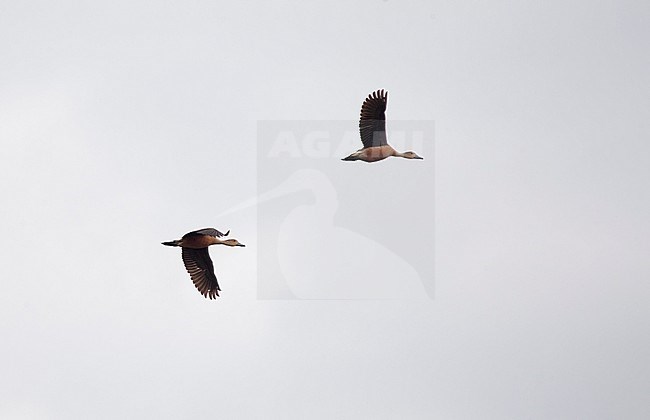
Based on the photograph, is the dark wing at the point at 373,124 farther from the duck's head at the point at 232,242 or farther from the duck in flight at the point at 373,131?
the duck's head at the point at 232,242

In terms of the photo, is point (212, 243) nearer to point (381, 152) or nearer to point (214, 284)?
point (214, 284)

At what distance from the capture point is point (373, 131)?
58000 millimetres

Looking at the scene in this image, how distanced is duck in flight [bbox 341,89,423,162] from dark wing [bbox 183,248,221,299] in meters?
8.29

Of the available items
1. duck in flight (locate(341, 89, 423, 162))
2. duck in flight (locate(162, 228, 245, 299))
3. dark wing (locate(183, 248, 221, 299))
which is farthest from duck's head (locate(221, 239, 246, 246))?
duck in flight (locate(341, 89, 423, 162))

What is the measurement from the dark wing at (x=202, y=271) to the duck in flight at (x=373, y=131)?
8294 mm

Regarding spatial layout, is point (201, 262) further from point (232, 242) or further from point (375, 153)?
point (375, 153)

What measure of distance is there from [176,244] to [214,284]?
12.7 ft

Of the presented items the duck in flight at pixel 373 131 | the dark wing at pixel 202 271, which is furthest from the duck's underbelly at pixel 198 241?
the duck in flight at pixel 373 131

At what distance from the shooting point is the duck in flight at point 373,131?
189ft

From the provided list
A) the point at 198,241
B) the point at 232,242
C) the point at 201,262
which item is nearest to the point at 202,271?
the point at 201,262

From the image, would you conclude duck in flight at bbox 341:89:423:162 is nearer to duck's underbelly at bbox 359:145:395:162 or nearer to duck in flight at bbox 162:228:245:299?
duck's underbelly at bbox 359:145:395:162

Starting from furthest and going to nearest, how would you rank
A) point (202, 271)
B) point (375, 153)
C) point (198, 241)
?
1. point (202, 271)
2. point (375, 153)
3. point (198, 241)

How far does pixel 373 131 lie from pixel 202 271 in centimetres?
1053

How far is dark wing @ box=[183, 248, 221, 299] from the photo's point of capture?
58.5 m
